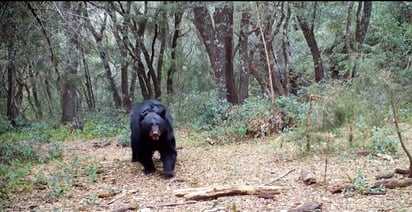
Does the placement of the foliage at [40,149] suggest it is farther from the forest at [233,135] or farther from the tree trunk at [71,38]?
the tree trunk at [71,38]

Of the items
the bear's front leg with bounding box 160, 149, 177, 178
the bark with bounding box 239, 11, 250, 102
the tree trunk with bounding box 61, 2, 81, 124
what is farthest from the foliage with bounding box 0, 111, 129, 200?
the bark with bounding box 239, 11, 250, 102

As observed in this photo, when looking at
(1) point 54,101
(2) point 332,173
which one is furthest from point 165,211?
(1) point 54,101

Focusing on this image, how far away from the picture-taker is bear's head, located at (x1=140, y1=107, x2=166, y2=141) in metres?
6.31

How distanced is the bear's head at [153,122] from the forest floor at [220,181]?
68 centimetres

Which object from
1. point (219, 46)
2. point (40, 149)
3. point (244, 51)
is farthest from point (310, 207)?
point (244, 51)

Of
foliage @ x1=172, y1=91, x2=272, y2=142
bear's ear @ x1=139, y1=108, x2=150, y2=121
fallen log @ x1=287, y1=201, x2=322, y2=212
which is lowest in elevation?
fallen log @ x1=287, y1=201, x2=322, y2=212

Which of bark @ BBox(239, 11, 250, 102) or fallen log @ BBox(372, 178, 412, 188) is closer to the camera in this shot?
fallen log @ BBox(372, 178, 412, 188)

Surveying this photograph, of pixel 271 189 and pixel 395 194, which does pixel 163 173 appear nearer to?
pixel 271 189

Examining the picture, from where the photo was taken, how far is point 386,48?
22.4 ft

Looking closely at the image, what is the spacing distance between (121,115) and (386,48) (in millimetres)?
9252

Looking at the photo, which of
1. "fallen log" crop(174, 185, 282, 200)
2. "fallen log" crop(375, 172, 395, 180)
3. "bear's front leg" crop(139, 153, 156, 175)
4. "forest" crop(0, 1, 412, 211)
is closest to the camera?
"forest" crop(0, 1, 412, 211)

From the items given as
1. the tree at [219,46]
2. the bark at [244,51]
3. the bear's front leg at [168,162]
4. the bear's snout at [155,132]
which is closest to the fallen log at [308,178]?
the bear's front leg at [168,162]

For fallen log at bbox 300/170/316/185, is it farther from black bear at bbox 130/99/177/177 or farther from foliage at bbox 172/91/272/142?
foliage at bbox 172/91/272/142

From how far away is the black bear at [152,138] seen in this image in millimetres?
6445
